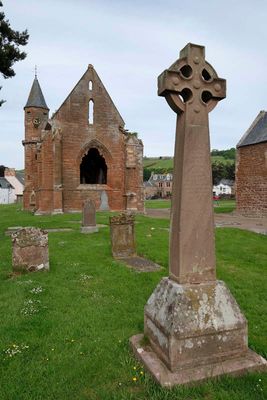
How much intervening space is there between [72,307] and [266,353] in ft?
9.16

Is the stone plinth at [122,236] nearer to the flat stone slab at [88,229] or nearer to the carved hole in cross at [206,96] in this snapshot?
the flat stone slab at [88,229]

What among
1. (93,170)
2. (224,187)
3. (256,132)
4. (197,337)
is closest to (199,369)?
(197,337)

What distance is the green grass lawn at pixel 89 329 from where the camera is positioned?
280cm

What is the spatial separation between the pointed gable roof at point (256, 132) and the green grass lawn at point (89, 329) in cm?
1788

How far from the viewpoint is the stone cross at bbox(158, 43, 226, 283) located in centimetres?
316

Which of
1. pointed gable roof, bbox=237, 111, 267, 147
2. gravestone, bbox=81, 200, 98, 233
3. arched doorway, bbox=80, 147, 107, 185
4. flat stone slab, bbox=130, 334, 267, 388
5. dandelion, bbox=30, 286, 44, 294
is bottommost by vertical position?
dandelion, bbox=30, 286, 44, 294

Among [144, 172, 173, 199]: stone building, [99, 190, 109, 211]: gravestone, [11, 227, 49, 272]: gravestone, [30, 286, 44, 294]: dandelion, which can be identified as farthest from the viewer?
[144, 172, 173, 199]: stone building

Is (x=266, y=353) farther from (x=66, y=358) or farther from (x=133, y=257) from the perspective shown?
(x=133, y=257)

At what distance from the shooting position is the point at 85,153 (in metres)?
25.8

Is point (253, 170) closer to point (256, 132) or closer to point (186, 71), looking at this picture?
point (256, 132)

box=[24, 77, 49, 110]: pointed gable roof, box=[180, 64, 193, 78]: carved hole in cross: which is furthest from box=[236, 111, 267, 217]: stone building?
box=[180, 64, 193, 78]: carved hole in cross

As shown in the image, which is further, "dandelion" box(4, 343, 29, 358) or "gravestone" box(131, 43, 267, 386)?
"dandelion" box(4, 343, 29, 358)

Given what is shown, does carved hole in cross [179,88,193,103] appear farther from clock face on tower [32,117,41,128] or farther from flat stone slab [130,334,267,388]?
clock face on tower [32,117,41,128]

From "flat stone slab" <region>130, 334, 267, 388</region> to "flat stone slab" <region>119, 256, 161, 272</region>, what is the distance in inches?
159
